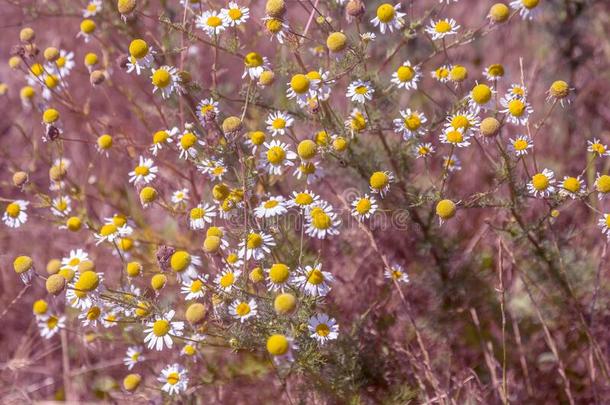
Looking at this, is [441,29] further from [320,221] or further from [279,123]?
[320,221]

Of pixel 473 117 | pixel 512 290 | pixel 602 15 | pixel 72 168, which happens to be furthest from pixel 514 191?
pixel 72 168

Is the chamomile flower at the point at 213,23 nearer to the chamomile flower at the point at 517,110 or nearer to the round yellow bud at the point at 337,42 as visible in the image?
the round yellow bud at the point at 337,42

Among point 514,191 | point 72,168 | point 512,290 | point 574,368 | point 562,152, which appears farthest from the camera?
point 72,168

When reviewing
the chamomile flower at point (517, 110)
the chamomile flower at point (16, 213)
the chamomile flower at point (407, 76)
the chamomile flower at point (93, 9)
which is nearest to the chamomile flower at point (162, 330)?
the chamomile flower at point (16, 213)

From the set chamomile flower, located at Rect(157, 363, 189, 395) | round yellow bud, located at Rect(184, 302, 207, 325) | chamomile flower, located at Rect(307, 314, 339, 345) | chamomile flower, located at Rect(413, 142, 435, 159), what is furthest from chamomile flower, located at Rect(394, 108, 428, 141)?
chamomile flower, located at Rect(157, 363, 189, 395)

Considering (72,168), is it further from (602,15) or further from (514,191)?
(602,15)

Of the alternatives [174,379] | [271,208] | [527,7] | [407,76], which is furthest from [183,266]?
[527,7]

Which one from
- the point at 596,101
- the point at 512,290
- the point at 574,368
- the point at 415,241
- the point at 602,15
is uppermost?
the point at 602,15
